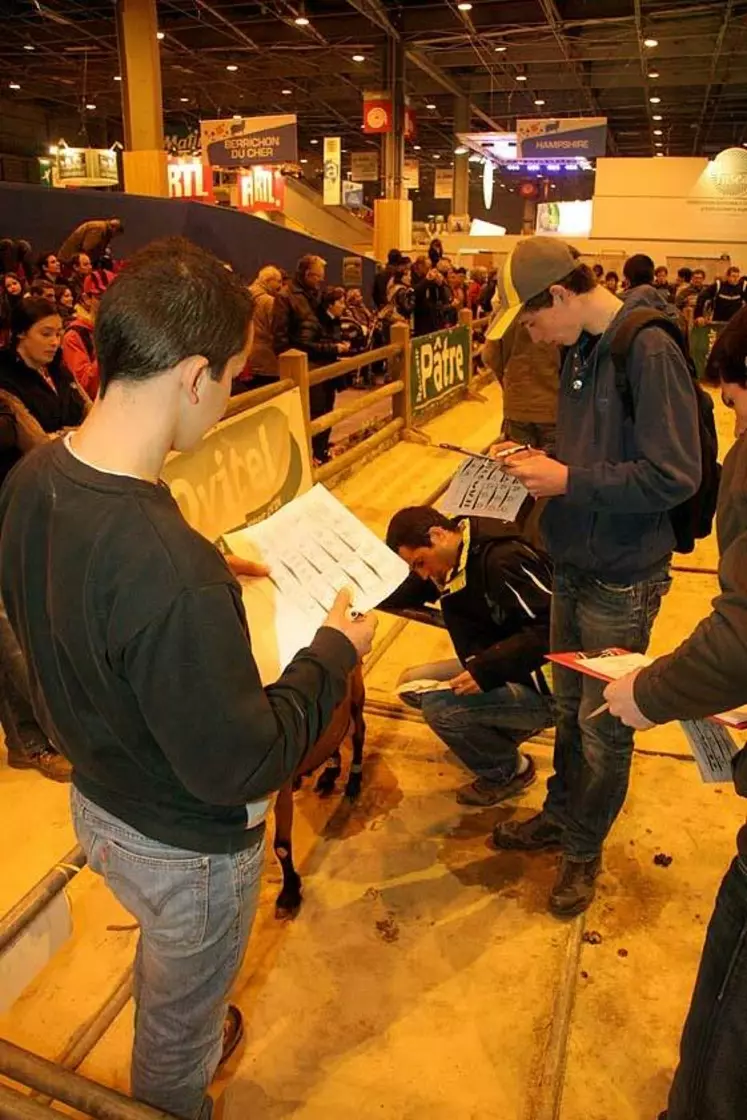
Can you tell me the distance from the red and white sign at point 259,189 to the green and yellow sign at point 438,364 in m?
9.21

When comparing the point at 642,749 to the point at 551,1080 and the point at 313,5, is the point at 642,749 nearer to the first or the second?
the point at 551,1080

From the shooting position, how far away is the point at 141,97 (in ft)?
46.3

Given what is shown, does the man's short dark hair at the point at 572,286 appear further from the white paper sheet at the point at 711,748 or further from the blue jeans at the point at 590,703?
the white paper sheet at the point at 711,748

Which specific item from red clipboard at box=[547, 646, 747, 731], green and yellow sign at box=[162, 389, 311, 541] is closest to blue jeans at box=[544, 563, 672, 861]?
red clipboard at box=[547, 646, 747, 731]

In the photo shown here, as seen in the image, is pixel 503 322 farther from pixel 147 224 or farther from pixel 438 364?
pixel 147 224

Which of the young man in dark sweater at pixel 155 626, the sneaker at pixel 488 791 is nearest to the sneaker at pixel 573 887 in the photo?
the sneaker at pixel 488 791

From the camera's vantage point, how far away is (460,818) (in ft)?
10.4

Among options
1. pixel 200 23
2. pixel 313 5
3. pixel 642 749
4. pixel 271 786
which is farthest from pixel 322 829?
pixel 200 23

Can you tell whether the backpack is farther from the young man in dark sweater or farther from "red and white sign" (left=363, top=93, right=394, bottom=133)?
"red and white sign" (left=363, top=93, right=394, bottom=133)

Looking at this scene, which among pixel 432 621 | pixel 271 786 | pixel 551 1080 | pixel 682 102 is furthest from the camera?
pixel 682 102

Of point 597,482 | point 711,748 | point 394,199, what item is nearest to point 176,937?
point 711,748

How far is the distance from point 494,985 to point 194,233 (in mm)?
12635

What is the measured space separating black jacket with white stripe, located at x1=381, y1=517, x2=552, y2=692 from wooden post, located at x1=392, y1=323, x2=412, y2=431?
6.12 meters

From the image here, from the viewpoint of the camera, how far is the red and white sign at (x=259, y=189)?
18344mm
